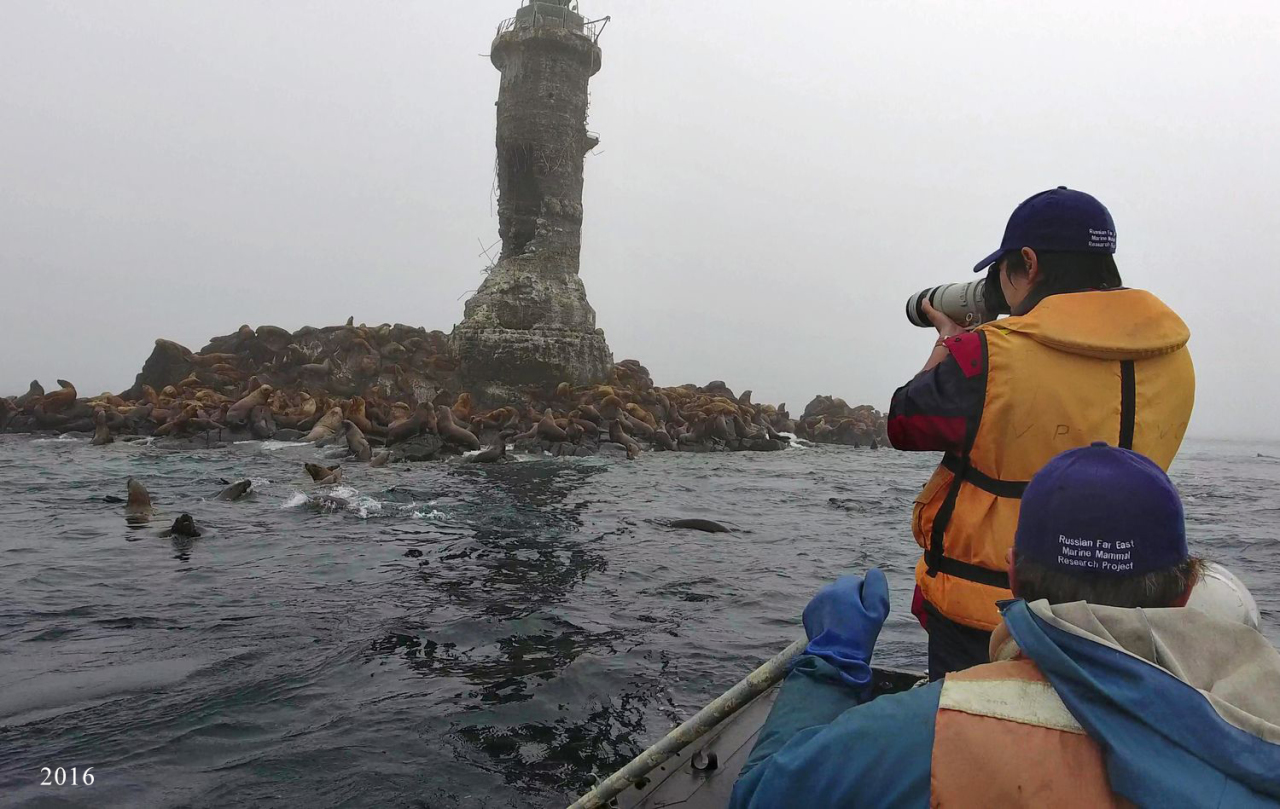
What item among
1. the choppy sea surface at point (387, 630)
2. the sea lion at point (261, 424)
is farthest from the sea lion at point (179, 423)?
the choppy sea surface at point (387, 630)

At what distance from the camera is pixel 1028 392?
221 centimetres

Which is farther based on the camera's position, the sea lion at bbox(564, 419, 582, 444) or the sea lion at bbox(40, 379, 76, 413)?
the sea lion at bbox(40, 379, 76, 413)

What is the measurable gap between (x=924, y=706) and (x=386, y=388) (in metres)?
23.6

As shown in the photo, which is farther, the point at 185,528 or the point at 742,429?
the point at 742,429

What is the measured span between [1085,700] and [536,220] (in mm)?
25036

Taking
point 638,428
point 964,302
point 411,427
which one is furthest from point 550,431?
point 964,302

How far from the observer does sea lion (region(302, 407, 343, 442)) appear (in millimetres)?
17469

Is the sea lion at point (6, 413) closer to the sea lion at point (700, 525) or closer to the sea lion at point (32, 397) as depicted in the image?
the sea lion at point (32, 397)

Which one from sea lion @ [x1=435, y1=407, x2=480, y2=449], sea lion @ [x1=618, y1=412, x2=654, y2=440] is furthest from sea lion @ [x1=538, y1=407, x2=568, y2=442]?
sea lion @ [x1=618, y1=412, x2=654, y2=440]

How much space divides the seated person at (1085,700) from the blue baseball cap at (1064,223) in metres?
1.20

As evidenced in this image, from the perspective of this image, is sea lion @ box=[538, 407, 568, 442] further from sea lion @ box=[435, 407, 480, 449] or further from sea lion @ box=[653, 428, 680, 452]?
sea lion @ box=[653, 428, 680, 452]

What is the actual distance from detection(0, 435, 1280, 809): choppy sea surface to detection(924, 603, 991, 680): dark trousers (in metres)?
1.67

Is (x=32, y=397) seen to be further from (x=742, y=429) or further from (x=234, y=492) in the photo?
(x=742, y=429)

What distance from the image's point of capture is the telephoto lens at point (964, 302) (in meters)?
2.63
